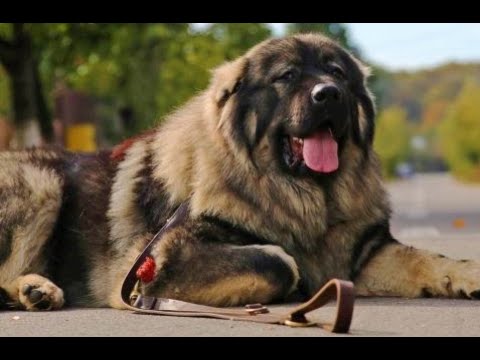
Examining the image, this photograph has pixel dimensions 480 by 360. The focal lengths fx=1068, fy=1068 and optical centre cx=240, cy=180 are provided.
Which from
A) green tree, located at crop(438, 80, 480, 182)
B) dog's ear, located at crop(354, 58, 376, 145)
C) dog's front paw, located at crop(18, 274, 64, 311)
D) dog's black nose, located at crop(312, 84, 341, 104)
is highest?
dog's black nose, located at crop(312, 84, 341, 104)

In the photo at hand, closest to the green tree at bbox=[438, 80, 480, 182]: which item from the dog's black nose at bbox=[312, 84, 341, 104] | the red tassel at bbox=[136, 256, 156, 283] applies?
the dog's black nose at bbox=[312, 84, 341, 104]

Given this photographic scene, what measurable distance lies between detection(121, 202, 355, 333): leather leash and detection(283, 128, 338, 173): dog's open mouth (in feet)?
2.43

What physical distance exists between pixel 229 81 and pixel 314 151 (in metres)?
0.76

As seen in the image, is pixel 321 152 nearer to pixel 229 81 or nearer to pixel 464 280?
pixel 229 81

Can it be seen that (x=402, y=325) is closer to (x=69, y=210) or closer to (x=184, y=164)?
(x=184, y=164)

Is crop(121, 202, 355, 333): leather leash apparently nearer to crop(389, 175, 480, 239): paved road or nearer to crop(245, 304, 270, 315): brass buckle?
crop(245, 304, 270, 315): brass buckle

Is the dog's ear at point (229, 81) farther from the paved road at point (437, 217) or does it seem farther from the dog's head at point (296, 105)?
the paved road at point (437, 217)

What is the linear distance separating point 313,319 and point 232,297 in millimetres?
684

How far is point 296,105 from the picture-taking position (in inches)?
261

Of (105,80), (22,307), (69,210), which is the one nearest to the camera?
(22,307)

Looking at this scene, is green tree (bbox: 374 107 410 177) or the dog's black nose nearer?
the dog's black nose

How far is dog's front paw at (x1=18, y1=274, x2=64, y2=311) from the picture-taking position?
668 centimetres

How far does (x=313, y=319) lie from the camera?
5.82m
